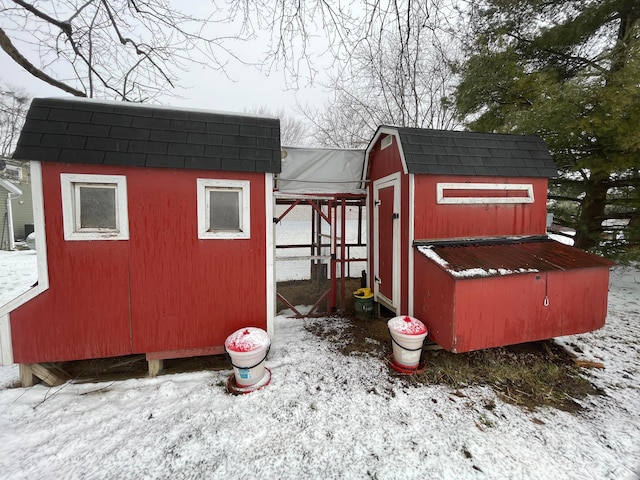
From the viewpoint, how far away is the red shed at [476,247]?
11.4 feet

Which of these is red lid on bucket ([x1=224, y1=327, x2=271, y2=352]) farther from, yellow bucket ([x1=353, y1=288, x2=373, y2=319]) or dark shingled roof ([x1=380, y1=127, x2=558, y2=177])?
dark shingled roof ([x1=380, y1=127, x2=558, y2=177])

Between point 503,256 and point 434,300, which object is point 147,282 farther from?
point 503,256

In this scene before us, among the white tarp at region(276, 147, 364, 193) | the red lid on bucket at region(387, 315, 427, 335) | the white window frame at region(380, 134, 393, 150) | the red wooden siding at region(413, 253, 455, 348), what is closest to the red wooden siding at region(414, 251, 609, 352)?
the red wooden siding at region(413, 253, 455, 348)

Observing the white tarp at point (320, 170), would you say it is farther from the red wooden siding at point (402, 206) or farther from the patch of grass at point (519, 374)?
the patch of grass at point (519, 374)

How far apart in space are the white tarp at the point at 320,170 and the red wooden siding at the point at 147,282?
175cm

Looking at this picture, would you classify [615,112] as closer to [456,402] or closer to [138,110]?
[456,402]

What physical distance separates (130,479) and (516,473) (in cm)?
304

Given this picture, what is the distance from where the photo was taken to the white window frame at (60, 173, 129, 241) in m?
3.14

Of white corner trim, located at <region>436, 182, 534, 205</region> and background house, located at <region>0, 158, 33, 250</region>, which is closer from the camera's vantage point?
white corner trim, located at <region>436, 182, 534, 205</region>

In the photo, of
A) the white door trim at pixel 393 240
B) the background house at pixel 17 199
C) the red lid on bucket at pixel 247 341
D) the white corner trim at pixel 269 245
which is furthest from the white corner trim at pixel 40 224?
the background house at pixel 17 199

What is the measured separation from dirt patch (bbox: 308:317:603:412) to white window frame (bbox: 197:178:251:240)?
235cm

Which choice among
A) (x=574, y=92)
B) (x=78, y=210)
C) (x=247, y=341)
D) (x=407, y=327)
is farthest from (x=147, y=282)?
(x=574, y=92)

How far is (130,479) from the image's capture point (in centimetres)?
216

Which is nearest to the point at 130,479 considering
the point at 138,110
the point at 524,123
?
the point at 138,110
